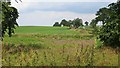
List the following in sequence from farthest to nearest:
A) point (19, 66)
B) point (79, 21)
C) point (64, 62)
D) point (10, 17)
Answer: point (79, 21) < point (10, 17) < point (64, 62) < point (19, 66)

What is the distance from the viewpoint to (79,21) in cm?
11669

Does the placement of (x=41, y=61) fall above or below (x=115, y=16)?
below

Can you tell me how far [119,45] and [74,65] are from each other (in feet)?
29.6

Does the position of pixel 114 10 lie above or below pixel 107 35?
above

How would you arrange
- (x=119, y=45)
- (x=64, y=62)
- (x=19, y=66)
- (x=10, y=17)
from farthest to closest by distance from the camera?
(x=10, y=17) → (x=119, y=45) → (x=64, y=62) → (x=19, y=66)

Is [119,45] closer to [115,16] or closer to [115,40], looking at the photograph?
[115,40]

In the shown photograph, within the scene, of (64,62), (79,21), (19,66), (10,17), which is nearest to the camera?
(19,66)

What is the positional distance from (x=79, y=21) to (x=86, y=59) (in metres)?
106

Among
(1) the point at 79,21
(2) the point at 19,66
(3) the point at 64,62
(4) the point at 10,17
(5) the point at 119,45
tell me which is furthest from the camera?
(1) the point at 79,21

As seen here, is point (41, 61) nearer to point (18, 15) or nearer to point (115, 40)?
point (115, 40)

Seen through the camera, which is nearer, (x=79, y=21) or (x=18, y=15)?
(x=18, y=15)

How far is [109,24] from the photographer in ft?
64.9

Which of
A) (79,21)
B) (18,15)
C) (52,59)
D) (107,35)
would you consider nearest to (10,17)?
(18,15)

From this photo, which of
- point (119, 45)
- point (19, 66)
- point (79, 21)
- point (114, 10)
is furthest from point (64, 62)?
point (79, 21)
